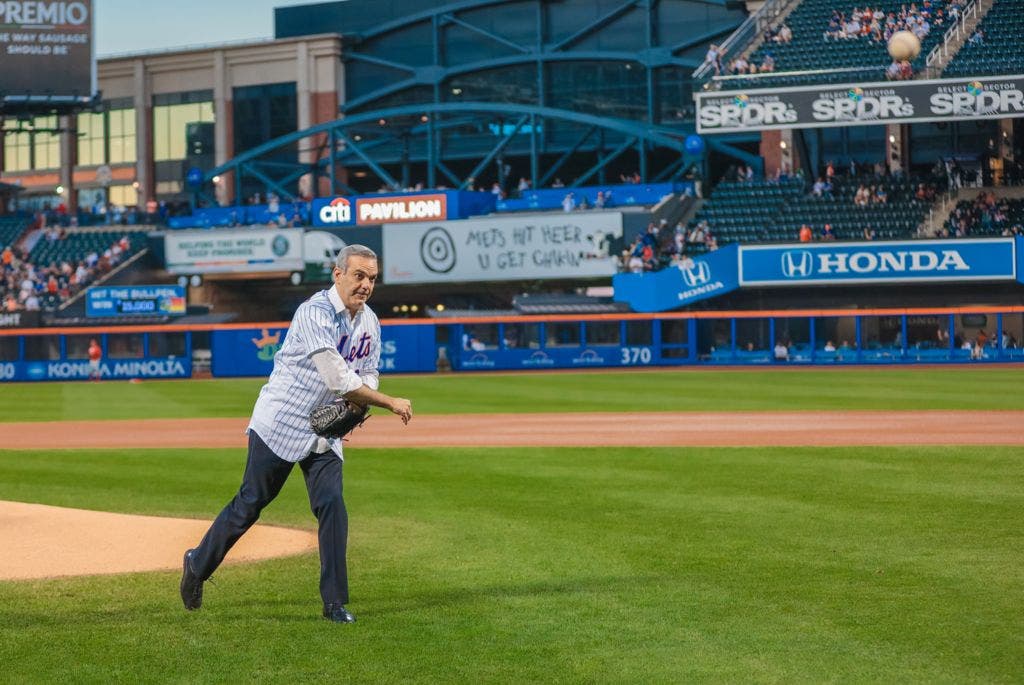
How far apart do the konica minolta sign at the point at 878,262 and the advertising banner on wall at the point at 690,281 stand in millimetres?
444

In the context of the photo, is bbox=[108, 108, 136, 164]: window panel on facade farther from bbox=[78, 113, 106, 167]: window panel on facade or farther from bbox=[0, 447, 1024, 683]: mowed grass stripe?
bbox=[0, 447, 1024, 683]: mowed grass stripe

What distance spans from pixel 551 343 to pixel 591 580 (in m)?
34.9

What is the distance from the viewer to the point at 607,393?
30.4 metres

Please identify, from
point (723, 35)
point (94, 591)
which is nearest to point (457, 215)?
point (723, 35)

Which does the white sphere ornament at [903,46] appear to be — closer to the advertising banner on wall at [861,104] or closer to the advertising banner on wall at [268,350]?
the advertising banner on wall at [861,104]

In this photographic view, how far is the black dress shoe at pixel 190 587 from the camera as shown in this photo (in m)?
7.52

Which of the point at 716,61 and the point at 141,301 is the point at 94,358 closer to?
the point at 141,301

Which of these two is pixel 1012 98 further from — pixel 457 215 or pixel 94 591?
pixel 94 591

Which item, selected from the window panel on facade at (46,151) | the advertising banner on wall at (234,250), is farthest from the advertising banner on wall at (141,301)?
the window panel on facade at (46,151)

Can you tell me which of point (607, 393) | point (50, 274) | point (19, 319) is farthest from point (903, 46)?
point (50, 274)

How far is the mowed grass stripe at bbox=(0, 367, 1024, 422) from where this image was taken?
25.9 meters

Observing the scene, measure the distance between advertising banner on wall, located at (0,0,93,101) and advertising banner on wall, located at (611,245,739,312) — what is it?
20690mm

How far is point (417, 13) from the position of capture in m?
61.7

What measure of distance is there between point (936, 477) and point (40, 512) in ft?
27.6
